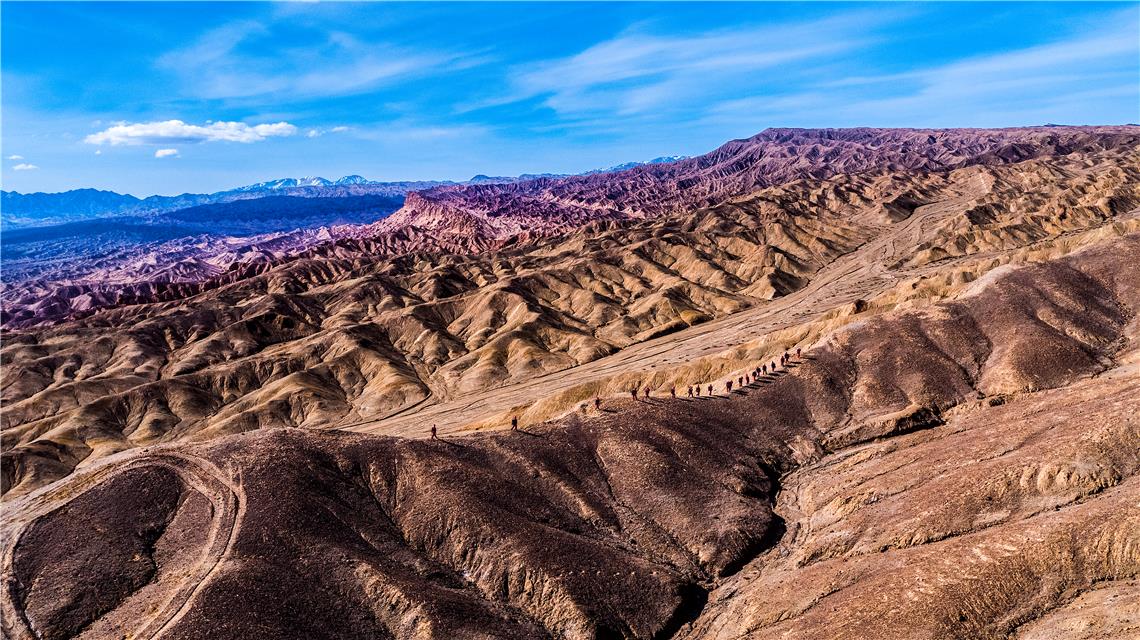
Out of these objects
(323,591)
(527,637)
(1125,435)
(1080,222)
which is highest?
(1080,222)

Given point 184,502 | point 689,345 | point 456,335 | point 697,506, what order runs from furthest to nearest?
1. point 456,335
2. point 689,345
3. point 697,506
4. point 184,502

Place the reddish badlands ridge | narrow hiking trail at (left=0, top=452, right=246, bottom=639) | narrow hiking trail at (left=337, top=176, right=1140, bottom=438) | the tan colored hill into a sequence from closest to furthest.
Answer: narrow hiking trail at (left=0, top=452, right=246, bottom=639)
the reddish badlands ridge
narrow hiking trail at (left=337, top=176, right=1140, bottom=438)
the tan colored hill

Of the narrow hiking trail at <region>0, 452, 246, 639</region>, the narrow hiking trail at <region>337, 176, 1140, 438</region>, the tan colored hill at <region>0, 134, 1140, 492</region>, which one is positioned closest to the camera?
the narrow hiking trail at <region>0, 452, 246, 639</region>

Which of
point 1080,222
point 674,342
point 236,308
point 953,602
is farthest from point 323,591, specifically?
point 1080,222

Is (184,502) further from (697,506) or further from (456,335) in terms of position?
(456,335)

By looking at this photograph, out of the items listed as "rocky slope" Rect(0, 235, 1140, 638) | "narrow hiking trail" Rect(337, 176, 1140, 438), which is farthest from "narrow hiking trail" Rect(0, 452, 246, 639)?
"narrow hiking trail" Rect(337, 176, 1140, 438)

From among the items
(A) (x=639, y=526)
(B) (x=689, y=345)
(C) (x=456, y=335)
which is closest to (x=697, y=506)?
(A) (x=639, y=526)

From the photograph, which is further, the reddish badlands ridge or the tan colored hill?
the tan colored hill

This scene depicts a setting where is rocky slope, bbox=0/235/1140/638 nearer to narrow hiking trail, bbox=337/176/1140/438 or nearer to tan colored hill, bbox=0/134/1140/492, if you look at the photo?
narrow hiking trail, bbox=337/176/1140/438

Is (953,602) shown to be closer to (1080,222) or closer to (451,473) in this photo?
(451,473)
